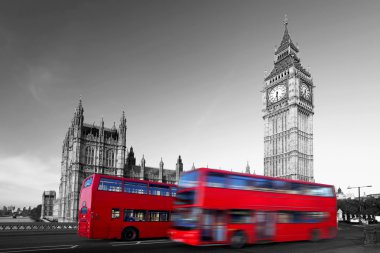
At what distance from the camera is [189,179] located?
15859 mm

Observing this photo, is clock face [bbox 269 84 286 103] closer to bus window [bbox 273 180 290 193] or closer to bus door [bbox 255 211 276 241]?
bus window [bbox 273 180 290 193]

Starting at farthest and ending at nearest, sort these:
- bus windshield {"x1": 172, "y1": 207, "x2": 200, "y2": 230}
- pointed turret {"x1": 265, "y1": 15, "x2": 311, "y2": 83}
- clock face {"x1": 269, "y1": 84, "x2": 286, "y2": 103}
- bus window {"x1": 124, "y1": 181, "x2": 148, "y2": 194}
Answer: pointed turret {"x1": 265, "y1": 15, "x2": 311, "y2": 83}, clock face {"x1": 269, "y1": 84, "x2": 286, "y2": 103}, bus window {"x1": 124, "y1": 181, "x2": 148, "y2": 194}, bus windshield {"x1": 172, "y1": 207, "x2": 200, "y2": 230}

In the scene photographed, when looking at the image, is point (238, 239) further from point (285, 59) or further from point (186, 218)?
point (285, 59)

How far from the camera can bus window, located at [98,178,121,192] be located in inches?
731

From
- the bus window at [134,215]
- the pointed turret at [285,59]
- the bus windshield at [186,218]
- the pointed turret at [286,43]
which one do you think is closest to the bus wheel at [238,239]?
the bus windshield at [186,218]

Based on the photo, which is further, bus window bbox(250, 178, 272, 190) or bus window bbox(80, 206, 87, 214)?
bus window bbox(80, 206, 87, 214)

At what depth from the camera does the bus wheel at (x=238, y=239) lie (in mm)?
16172

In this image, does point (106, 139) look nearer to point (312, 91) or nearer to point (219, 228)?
point (312, 91)

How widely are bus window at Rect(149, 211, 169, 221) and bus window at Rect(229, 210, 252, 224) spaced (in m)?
→ 6.21

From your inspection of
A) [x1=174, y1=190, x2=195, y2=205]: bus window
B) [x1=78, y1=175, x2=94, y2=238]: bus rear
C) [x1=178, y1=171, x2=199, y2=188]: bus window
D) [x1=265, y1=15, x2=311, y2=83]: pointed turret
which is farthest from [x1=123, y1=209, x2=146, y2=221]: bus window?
[x1=265, y1=15, x2=311, y2=83]: pointed turret

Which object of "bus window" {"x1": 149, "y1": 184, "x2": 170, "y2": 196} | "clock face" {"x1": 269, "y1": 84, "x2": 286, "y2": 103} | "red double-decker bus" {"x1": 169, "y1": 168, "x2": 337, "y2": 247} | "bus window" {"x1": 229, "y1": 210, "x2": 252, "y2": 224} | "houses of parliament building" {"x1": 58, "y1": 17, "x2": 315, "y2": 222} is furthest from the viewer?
"clock face" {"x1": 269, "y1": 84, "x2": 286, "y2": 103}

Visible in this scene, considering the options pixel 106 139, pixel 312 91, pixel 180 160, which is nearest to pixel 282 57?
pixel 312 91

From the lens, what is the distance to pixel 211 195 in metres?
15.2

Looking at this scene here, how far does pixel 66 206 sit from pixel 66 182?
5695 millimetres
